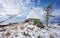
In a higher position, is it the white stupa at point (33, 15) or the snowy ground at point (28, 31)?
the white stupa at point (33, 15)

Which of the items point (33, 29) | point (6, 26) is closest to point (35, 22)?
point (33, 29)

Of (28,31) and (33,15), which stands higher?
(33,15)

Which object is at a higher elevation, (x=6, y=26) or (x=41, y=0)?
(x=41, y=0)

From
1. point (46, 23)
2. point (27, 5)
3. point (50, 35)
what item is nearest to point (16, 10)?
point (27, 5)

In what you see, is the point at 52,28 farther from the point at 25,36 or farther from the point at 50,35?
the point at 25,36

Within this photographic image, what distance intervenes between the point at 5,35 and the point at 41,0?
58cm

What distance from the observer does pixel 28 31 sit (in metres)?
1.62

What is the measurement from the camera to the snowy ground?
159 cm

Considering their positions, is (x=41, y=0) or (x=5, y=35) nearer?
(x=5, y=35)

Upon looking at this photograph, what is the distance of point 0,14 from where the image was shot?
1.63 m

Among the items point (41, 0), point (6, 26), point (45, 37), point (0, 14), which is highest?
point (41, 0)

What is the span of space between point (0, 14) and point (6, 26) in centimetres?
15

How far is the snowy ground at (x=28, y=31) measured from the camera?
5.23ft

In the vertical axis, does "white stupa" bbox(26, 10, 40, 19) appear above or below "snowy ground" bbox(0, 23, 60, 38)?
above
